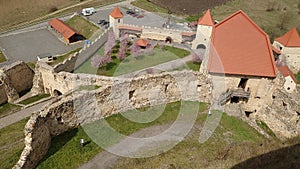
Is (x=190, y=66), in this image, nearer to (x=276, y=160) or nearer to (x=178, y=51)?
(x=178, y=51)

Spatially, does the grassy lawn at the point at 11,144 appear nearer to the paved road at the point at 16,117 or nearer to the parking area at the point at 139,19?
the paved road at the point at 16,117

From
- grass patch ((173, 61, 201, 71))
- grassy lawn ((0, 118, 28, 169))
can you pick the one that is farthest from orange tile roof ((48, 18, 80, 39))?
grassy lawn ((0, 118, 28, 169))

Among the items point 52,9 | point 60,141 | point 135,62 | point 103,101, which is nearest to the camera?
point 60,141

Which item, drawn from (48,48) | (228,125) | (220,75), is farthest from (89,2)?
(228,125)

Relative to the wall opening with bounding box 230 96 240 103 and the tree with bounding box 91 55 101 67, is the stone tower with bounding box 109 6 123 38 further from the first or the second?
the wall opening with bounding box 230 96 240 103

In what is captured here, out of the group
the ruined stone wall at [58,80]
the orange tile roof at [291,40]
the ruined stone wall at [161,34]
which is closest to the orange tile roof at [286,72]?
the orange tile roof at [291,40]

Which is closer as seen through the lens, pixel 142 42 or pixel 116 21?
pixel 142 42

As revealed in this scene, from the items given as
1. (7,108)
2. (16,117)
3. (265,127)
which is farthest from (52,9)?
(265,127)
